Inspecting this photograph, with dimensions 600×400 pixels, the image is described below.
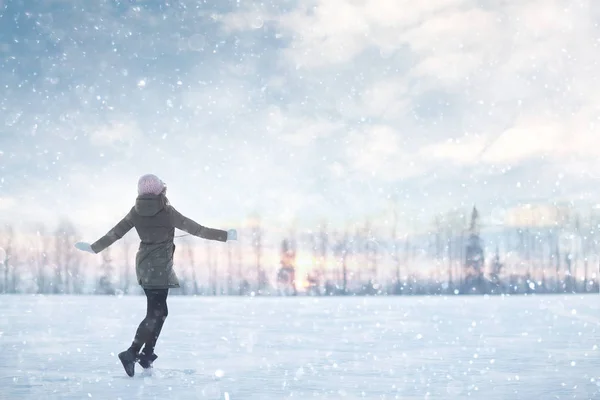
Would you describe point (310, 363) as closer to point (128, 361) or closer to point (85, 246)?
point (128, 361)

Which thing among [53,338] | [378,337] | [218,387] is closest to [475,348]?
[378,337]

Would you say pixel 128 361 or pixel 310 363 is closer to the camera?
pixel 128 361

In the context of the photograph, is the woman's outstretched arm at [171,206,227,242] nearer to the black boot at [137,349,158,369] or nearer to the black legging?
the black legging

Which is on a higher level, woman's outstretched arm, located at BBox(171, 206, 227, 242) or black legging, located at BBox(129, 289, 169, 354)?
woman's outstretched arm, located at BBox(171, 206, 227, 242)

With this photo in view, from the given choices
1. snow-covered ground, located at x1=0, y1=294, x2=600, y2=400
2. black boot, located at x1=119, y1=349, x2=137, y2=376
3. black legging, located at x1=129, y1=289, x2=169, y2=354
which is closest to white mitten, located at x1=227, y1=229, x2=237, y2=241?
black legging, located at x1=129, y1=289, x2=169, y2=354

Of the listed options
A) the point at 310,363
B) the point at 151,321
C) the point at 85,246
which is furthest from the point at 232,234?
the point at 310,363

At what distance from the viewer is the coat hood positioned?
6398 mm

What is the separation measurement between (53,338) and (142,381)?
188 inches

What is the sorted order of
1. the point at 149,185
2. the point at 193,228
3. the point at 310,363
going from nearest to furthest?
the point at 149,185 → the point at 193,228 → the point at 310,363

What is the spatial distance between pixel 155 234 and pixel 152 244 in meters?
0.09

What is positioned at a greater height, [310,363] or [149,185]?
[149,185]

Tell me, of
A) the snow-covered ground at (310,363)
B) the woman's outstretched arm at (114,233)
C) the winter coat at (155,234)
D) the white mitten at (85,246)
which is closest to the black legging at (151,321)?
the winter coat at (155,234)

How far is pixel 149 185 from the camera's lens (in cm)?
640

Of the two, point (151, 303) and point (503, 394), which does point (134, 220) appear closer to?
point (151, 303)
